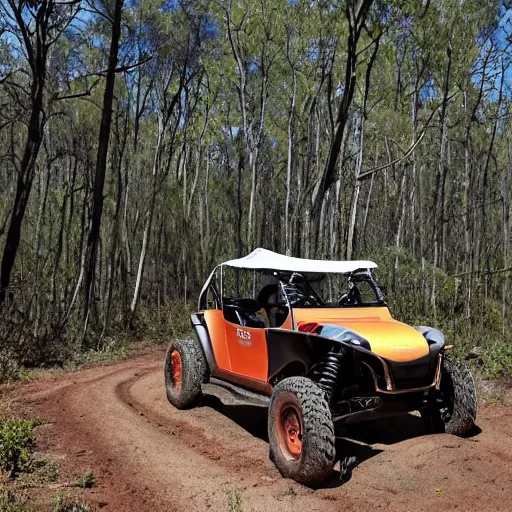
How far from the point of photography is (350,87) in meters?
11.4

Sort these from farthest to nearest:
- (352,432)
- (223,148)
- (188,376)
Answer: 1. (223,148)
2. (188,376)
3. (352,432)

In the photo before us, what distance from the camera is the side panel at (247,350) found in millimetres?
5340

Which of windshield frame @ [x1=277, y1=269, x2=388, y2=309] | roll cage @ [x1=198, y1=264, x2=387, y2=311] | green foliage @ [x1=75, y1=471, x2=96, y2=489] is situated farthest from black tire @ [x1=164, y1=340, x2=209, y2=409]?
green foliage @ [x1=75, y1=471, x2=96, y2=489]

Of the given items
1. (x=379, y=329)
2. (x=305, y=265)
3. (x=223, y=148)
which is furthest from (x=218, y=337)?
(x=223, y=148)

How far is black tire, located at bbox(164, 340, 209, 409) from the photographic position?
6.54m

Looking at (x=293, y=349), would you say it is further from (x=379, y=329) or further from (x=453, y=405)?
(x=453, y=405)

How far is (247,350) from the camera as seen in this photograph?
561cm

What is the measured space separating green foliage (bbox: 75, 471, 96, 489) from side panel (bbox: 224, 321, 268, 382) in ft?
5.77

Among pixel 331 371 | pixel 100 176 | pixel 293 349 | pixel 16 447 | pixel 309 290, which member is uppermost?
pixel 100 176

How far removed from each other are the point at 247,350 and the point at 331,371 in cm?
123

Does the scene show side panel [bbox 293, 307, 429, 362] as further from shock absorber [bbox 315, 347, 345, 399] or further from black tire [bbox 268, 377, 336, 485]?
black tire [bbox 268, 377, 336, 485]

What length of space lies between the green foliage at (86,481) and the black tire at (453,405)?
2985mm

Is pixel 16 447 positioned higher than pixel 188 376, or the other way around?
→ pixel 188 376

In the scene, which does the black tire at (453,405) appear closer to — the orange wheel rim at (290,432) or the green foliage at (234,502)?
the orange wheel rim at (290,432)
